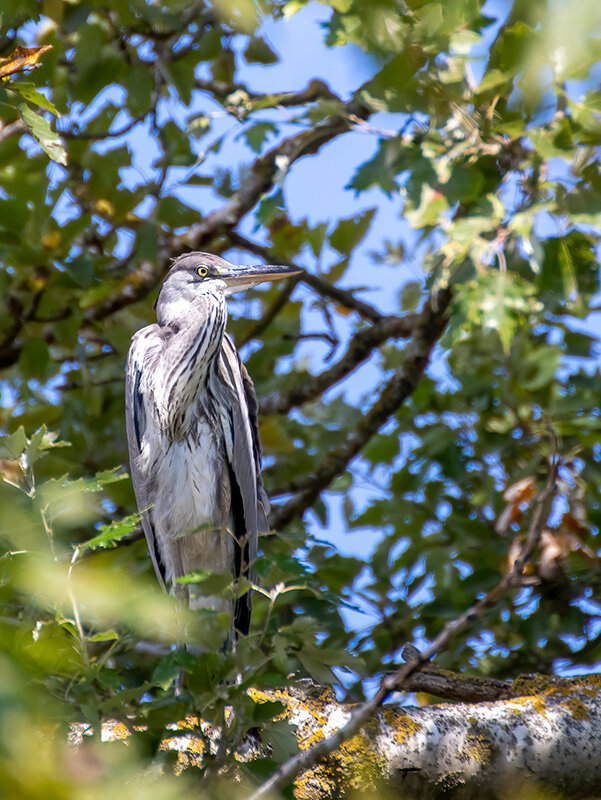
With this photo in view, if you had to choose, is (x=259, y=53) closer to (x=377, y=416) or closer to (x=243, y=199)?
(x=243, y=199)

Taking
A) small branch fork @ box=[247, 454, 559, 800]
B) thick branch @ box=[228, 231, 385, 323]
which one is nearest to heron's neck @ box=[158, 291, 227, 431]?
thick branch @ box=[228, 231, 385, 323]

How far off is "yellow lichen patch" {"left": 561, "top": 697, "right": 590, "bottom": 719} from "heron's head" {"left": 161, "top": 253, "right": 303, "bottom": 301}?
2024mm

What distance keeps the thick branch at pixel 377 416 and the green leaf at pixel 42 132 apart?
210 cm

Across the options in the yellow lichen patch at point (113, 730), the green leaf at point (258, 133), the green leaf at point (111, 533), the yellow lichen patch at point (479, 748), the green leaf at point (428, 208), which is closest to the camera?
the green leaf at point (111, 533)

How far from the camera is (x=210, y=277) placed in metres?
3.58

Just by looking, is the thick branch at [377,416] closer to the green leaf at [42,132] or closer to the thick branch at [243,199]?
the thick branch at [243,199]

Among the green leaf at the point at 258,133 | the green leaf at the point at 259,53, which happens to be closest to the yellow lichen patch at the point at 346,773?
the green leaf at the point at 258,133

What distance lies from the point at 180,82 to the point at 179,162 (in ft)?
1.09

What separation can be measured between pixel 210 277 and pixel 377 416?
0.95 metres

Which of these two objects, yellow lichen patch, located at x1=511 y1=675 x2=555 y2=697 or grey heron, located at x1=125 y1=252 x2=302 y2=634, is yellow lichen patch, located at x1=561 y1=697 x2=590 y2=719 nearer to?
yellow lichen patch, located at x1=511 y1=675 x2=555 y2=697

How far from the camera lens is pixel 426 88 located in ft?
7.45

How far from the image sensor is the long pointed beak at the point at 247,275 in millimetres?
3541

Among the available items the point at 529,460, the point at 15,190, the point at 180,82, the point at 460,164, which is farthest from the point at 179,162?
the point at 529,460

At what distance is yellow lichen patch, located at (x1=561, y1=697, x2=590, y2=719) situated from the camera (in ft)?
6.75
